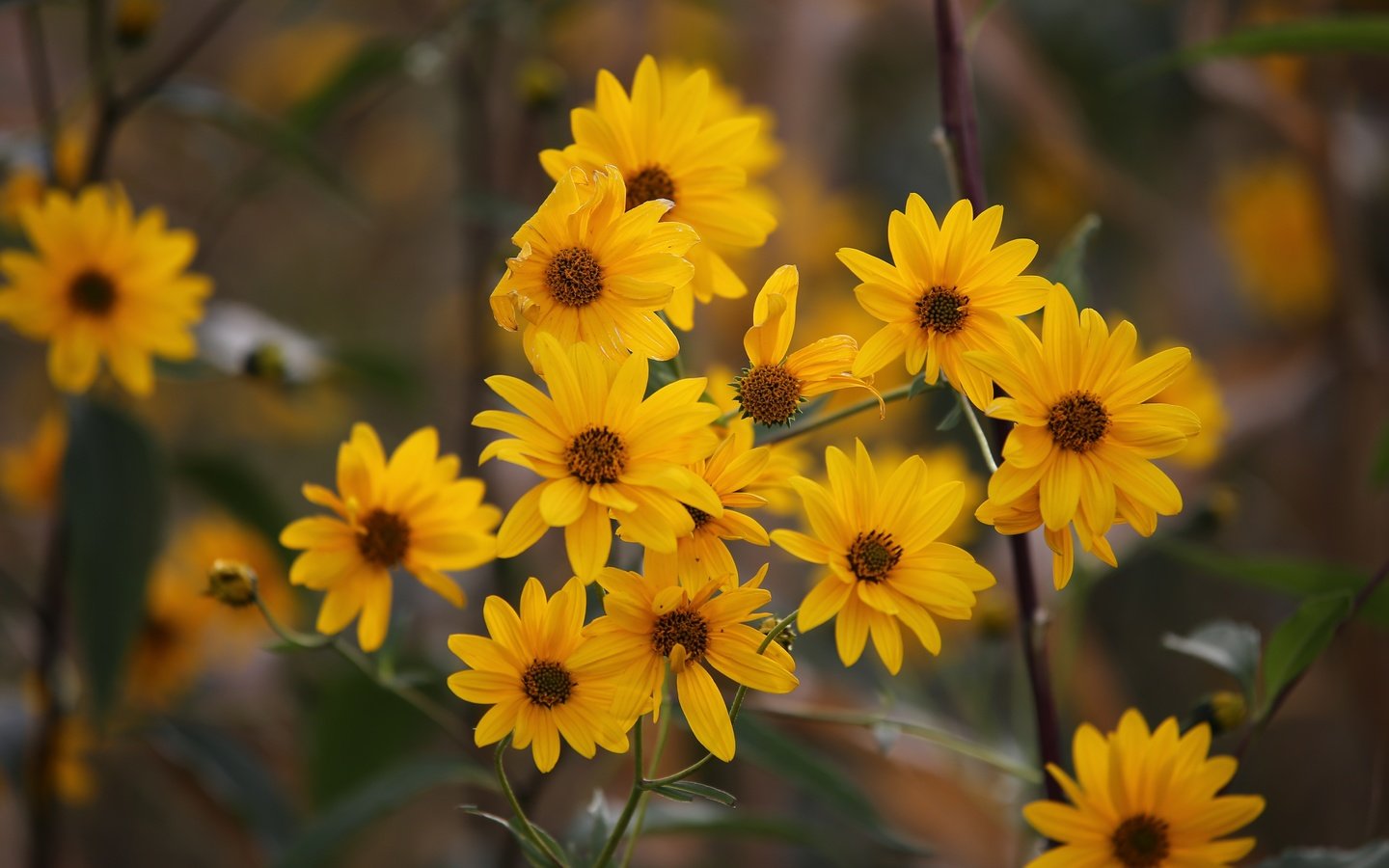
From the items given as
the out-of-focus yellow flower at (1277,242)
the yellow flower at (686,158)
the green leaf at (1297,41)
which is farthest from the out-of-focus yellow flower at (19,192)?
the out-of-focus yellow flower at (1277,242)

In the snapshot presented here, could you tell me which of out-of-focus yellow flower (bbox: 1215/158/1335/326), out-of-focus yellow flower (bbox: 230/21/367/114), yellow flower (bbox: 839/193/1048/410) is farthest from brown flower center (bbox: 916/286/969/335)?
out-of-focus yellow flower (bbox: 230/21/367/114)

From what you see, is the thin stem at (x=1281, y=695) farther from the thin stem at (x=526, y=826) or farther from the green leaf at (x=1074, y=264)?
the thin stem at (x=526, y=826)

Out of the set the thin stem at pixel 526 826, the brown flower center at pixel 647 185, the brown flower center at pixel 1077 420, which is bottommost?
the thin stem at pixel 526 826

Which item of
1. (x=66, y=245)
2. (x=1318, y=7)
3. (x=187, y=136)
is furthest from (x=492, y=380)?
(x=187, y=136)

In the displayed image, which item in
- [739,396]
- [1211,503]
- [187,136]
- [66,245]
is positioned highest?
[187,136]

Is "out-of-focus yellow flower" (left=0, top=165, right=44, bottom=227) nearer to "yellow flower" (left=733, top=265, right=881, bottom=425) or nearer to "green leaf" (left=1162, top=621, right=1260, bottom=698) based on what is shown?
"yellow flower" (left=733, top=265, right=881, bottom=425)

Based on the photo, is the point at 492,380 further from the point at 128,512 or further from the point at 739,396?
the point at 128,512
